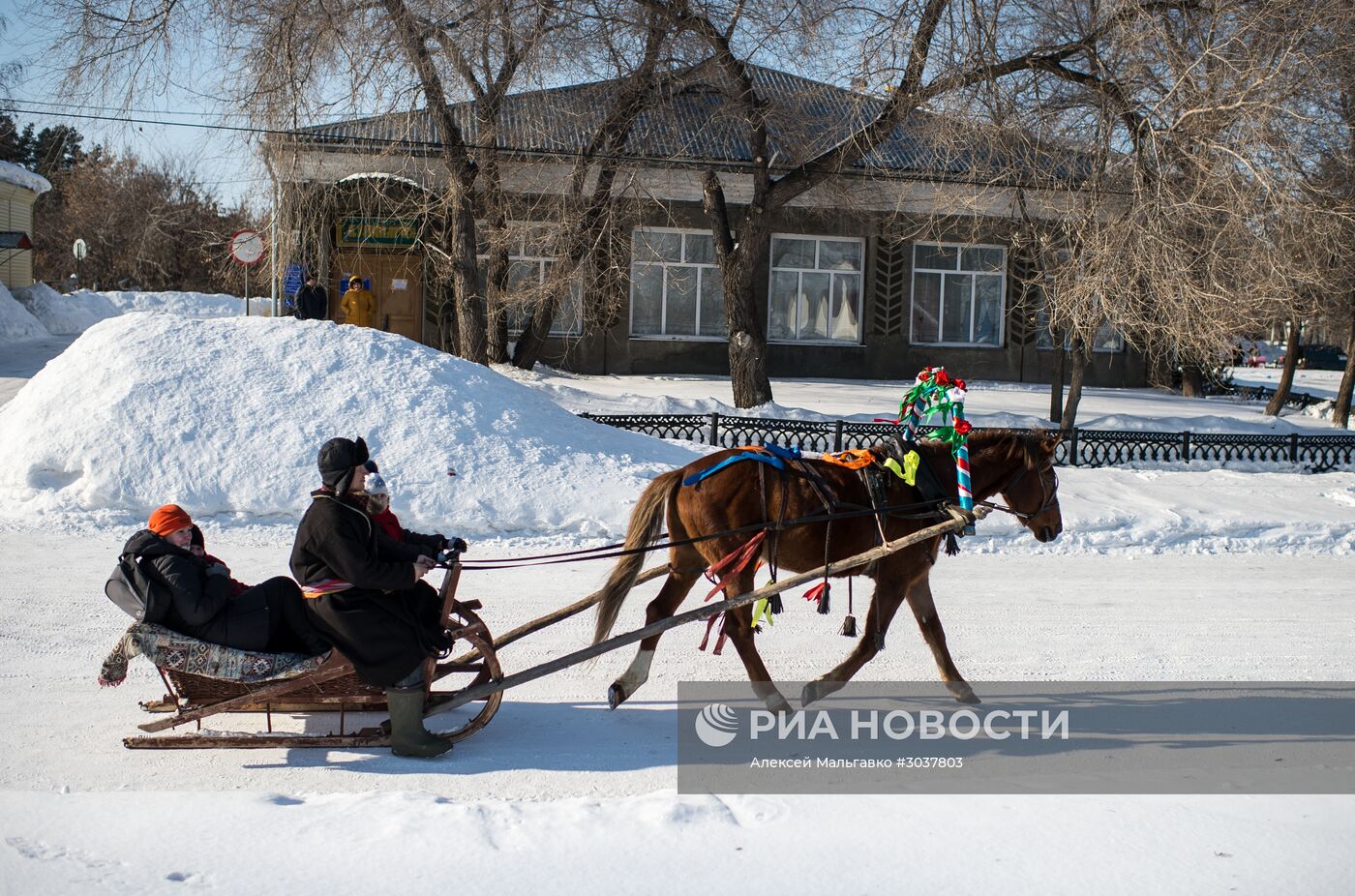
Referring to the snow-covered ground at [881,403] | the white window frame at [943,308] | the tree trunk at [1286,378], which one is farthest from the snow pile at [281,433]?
the tree trunk at [1286,378]

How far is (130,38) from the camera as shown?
15969 mm

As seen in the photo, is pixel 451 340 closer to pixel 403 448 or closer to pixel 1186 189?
pixel 403 448

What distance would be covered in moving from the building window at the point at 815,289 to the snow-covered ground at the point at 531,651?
14066mm

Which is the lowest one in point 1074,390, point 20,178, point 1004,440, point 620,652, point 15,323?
point 620,652

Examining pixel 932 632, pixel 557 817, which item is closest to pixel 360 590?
pixel 557 817

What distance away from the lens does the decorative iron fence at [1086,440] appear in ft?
52.8

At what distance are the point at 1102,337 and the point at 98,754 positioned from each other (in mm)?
28219

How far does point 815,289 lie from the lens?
29406mm

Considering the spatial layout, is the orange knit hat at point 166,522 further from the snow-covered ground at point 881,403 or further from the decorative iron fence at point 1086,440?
the snow-covered ground at point 881,403

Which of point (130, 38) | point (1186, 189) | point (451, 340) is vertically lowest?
point (451, 340)

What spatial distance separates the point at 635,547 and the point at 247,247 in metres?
13.9

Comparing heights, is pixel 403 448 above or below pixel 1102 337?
below

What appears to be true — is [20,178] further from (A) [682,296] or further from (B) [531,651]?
(B) [531,651]

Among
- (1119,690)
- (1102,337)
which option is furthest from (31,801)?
(1102,337)
